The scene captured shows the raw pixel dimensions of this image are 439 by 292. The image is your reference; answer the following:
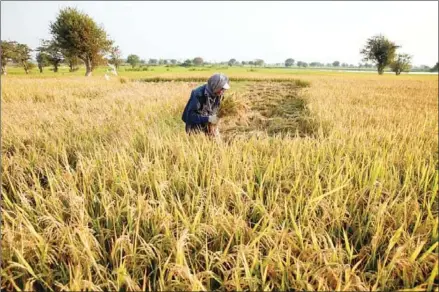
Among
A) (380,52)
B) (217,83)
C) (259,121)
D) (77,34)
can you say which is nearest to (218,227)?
(217,83)

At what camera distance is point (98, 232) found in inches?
66.3

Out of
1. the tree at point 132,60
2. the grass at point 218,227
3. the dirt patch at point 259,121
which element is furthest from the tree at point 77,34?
the tree at point 132,60

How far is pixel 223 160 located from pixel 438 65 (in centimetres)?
11775

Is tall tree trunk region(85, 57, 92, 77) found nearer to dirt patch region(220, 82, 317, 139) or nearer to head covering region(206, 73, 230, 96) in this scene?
dirt patch region(220, 82, 317, 139)

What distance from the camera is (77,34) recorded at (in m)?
30.2

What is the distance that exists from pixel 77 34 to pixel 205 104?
32.9 metres

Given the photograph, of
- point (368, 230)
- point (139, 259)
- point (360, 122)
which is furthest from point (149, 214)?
point (360, 122)

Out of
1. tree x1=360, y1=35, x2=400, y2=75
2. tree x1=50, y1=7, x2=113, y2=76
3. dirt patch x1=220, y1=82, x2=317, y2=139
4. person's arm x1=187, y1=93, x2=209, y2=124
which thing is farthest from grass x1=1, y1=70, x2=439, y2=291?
tree x1=360, y1=35, x2=400, y2=75

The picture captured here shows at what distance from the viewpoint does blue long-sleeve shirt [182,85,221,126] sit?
384 centimetres

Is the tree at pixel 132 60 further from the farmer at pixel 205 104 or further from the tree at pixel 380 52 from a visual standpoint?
the farmer at pixel 205 104

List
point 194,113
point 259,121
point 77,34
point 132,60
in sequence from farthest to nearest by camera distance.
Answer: point 132,60
point 77,34
point 259,121
point 194,113

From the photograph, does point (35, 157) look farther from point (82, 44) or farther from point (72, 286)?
point (82, 44)

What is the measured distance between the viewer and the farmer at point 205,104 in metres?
3.68

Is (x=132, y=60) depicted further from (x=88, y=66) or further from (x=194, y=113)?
(x=194, y=113)
